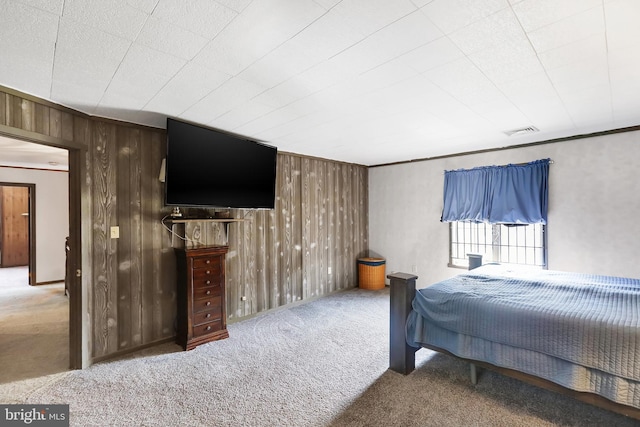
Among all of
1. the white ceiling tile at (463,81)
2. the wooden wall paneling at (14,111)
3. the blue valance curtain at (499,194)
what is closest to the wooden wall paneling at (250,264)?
the wooden wall paneling at (14,111)

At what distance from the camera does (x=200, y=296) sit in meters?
3.11

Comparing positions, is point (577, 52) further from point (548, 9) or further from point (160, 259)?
point (160, 259)

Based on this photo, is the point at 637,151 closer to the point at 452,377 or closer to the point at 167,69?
the point at 452,377

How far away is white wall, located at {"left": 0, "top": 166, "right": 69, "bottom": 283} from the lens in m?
5.81

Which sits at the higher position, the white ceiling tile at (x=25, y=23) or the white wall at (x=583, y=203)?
the white ceiling tile at (x=25, y=23)

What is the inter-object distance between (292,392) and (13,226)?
9646mm

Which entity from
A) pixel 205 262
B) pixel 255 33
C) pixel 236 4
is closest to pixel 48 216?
pixel 205 262

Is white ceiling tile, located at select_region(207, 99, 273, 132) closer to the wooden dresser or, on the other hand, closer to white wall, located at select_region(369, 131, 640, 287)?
the wooden dresser

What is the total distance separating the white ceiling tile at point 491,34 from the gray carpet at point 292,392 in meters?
2.36

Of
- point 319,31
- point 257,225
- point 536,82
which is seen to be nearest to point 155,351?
point 257,225

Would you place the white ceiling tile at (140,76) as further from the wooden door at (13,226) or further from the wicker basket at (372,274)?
the wooden door at (13,226)

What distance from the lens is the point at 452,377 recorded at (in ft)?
8.10

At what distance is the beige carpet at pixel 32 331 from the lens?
266cm

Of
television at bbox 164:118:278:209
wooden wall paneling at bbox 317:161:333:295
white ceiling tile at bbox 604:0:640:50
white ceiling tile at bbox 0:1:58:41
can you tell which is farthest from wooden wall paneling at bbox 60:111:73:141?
white ceiling tile at bbox 604:0:640:50
